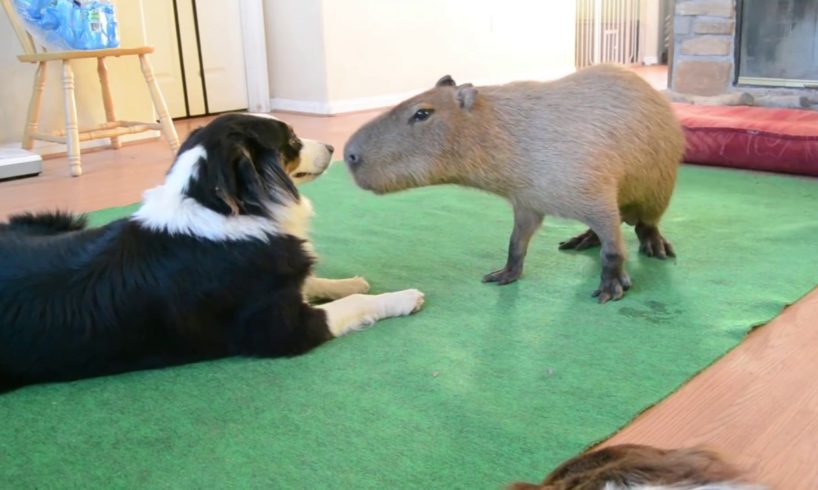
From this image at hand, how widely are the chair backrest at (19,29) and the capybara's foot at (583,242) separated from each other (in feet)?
10.2

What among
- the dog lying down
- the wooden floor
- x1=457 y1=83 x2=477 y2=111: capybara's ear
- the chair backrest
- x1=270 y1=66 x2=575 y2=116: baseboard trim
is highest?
the chair backrest

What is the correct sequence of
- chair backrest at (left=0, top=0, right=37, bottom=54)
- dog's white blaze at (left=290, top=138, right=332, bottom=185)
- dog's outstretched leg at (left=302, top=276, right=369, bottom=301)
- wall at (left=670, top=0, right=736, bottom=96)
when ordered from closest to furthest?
dog's white blaze at (left=290, top=138, right=332, bottom=185)
dog's outstretched leg at (left=302, top=276, right=369, bottom=301)
chair backrest at (left=0, top=0, right=37, bottom=54)
wall at (left=670, top=0, right=736, bottom=96)

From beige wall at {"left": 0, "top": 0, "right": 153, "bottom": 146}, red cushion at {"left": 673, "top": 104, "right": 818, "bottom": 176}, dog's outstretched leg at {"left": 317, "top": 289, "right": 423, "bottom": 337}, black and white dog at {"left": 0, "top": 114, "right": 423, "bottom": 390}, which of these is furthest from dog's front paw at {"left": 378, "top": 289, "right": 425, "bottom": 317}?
beige wall at {"left": 0, "top": 0, "right": 153, "bottom": 146}

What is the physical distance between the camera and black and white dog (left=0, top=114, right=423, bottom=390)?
63.3 inches

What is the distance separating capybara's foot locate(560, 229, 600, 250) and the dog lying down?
1.66 m

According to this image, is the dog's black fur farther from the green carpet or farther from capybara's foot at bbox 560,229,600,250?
capybara's foot at bbox 560,229,600,250

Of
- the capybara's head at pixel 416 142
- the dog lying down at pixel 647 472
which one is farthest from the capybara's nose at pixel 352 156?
the dog lying down at pixel 647 472

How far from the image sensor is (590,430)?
1365 millimetres

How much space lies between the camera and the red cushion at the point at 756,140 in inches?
127

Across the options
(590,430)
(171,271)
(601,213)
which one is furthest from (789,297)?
(171,271)

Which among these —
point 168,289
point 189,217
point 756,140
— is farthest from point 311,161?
point 756,140

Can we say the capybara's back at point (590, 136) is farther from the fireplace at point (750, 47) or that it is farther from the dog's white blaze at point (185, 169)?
the fireplace at point (750, 47)

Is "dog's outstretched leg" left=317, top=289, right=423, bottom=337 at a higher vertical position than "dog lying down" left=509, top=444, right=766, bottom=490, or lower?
lower

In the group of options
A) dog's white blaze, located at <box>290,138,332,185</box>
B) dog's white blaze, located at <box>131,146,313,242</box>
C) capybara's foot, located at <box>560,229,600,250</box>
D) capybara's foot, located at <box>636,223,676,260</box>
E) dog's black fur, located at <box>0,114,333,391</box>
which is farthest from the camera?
capybara's foot, located at <box>560,229,600,250</box>
